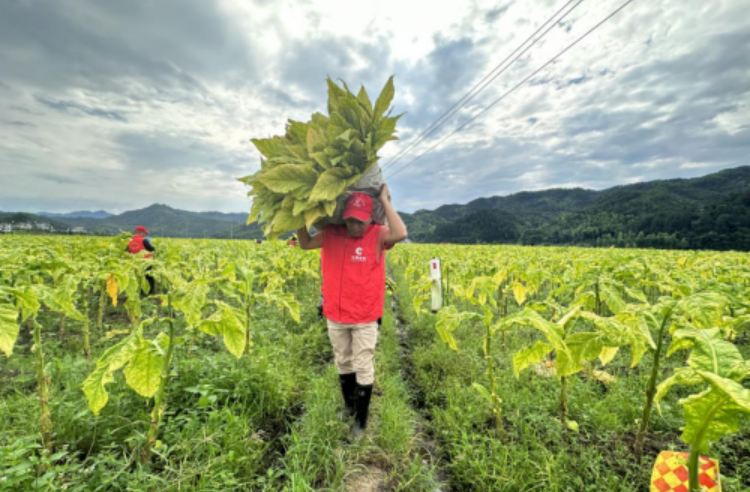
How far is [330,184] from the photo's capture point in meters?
2.47

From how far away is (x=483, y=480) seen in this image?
2.43m

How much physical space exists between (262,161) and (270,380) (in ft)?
7.19

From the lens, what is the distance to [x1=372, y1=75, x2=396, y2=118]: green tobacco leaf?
99.6 inches

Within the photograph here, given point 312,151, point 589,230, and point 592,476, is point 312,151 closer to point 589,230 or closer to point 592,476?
point 592,476

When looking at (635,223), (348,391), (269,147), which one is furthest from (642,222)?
(269,147)

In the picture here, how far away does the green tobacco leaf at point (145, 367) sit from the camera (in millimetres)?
1768

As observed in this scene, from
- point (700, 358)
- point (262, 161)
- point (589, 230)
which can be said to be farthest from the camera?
point (589, 230)

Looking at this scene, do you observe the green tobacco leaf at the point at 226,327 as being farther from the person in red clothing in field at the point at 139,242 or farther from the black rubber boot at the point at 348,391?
the person in red clothing in field at the point at 139,242

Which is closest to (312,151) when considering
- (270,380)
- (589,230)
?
(270,380)

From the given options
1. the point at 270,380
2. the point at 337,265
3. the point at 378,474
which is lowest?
the point at 378,474

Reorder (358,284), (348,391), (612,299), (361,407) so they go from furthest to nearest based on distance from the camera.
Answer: (348,391), (361,407), (358,284), (612,299)

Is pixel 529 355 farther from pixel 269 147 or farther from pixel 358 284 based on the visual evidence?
pixel 269 147

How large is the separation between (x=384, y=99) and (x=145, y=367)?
2.38 meters

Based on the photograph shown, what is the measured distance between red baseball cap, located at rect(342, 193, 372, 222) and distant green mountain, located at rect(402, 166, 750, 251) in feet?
169
